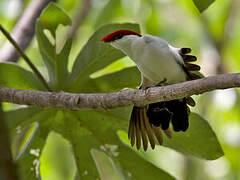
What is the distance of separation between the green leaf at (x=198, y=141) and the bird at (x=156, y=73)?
0.34ft

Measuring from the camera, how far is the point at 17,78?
8.29ft

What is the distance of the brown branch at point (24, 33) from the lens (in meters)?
3.17

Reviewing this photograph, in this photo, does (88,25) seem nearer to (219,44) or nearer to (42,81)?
(219,44)

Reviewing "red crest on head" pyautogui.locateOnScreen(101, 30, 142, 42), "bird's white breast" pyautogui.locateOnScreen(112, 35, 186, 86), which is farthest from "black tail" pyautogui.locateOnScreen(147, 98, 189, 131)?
"red crest on head" pyautogui.locateOnScreen(101, 30, 142, 42)

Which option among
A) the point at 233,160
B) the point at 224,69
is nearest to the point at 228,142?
the point at 233,160

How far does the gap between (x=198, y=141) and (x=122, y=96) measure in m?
0.69

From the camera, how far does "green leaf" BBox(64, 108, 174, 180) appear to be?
2.58 meters

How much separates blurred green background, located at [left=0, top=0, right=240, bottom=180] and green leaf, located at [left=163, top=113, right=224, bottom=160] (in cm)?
167

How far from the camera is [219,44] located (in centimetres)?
454

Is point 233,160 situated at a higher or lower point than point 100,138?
lower

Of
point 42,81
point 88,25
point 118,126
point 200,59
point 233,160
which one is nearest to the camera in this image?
point 42,81

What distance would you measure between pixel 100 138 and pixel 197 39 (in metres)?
2.95

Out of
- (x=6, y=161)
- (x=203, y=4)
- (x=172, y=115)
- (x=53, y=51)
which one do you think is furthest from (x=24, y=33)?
(x=6, y=161)

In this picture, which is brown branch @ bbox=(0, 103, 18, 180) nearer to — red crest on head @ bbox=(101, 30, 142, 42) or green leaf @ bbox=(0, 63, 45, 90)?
red crest on head @ bbox=(101, 30, 142, 42)
